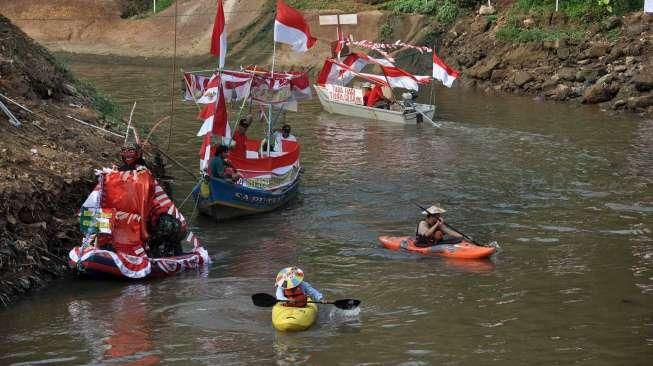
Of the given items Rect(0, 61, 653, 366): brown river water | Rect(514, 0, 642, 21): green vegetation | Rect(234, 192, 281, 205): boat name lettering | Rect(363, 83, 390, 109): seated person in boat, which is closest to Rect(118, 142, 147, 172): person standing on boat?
Rect(0, 61, 653, 366): brown river water

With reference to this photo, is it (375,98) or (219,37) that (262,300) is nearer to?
(219,37)

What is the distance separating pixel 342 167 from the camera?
23891 mm

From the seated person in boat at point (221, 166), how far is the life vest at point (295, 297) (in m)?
6.38

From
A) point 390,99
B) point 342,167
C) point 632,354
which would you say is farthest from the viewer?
point 390,99

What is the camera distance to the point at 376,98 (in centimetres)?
3116

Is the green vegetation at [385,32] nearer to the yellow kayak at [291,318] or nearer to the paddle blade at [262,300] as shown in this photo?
the paddle blade at [262,300]

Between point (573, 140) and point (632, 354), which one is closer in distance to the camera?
point (632, 354)

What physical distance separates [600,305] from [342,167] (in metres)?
11.4

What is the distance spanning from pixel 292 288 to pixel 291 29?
30.2ft

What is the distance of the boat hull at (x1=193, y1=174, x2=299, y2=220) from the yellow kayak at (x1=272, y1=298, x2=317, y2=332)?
20.3ft

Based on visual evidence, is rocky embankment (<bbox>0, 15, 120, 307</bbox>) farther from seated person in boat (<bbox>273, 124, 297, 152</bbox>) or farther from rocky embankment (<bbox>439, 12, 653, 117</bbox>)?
rocky embankment (<bbox>439, 12, 653, 117</bbox>)

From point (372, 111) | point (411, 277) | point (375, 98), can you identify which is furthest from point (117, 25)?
point (411, 277)

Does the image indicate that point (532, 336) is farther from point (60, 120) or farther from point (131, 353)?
point (60, 120)

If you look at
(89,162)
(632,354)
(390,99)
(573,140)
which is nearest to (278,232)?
(89,162)
